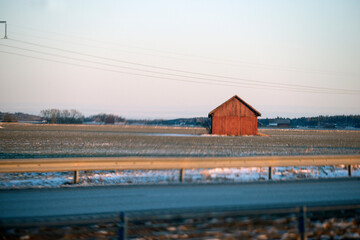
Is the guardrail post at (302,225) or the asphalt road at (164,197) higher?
the guardrail post at (302,225)

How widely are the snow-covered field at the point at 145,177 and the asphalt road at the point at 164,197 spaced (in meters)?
1.32

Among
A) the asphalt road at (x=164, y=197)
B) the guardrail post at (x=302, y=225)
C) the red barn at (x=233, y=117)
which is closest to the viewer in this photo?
the guardrail post at (x=302, y=225)

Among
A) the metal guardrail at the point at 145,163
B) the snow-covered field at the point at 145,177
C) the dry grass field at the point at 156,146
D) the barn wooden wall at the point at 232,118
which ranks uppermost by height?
the barn wooden wall at the point at 232,118

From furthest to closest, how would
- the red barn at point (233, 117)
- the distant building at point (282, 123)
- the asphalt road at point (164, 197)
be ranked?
the distant building at point (282, 123) < the red barn at point (233, 117) < the asphalt road at point (164, 197)

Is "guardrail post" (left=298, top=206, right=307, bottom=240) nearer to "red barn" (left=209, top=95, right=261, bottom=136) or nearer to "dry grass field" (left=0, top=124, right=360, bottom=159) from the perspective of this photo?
"dry grass field" (left=0, top=124, right=360, bottom=159)

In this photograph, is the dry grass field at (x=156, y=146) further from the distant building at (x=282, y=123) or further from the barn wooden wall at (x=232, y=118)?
the distant building at (x=282, y=123)

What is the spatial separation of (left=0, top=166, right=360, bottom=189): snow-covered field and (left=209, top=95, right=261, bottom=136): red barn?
1610 inches

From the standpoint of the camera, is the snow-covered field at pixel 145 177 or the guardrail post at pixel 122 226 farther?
the snow-covered field at pixel 145 177

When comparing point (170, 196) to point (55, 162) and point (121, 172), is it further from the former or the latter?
point (121, 172)

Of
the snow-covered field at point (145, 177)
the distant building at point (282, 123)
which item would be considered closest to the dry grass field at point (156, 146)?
the snow-covered field at point (145, 177)

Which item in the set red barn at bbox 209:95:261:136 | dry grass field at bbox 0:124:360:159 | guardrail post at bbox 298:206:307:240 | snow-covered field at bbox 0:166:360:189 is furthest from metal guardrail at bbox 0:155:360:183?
red barn at bbox 209:95:261:136

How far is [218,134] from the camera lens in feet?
194

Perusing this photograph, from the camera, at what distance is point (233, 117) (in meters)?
58.8

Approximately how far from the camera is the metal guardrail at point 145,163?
1274 cm
